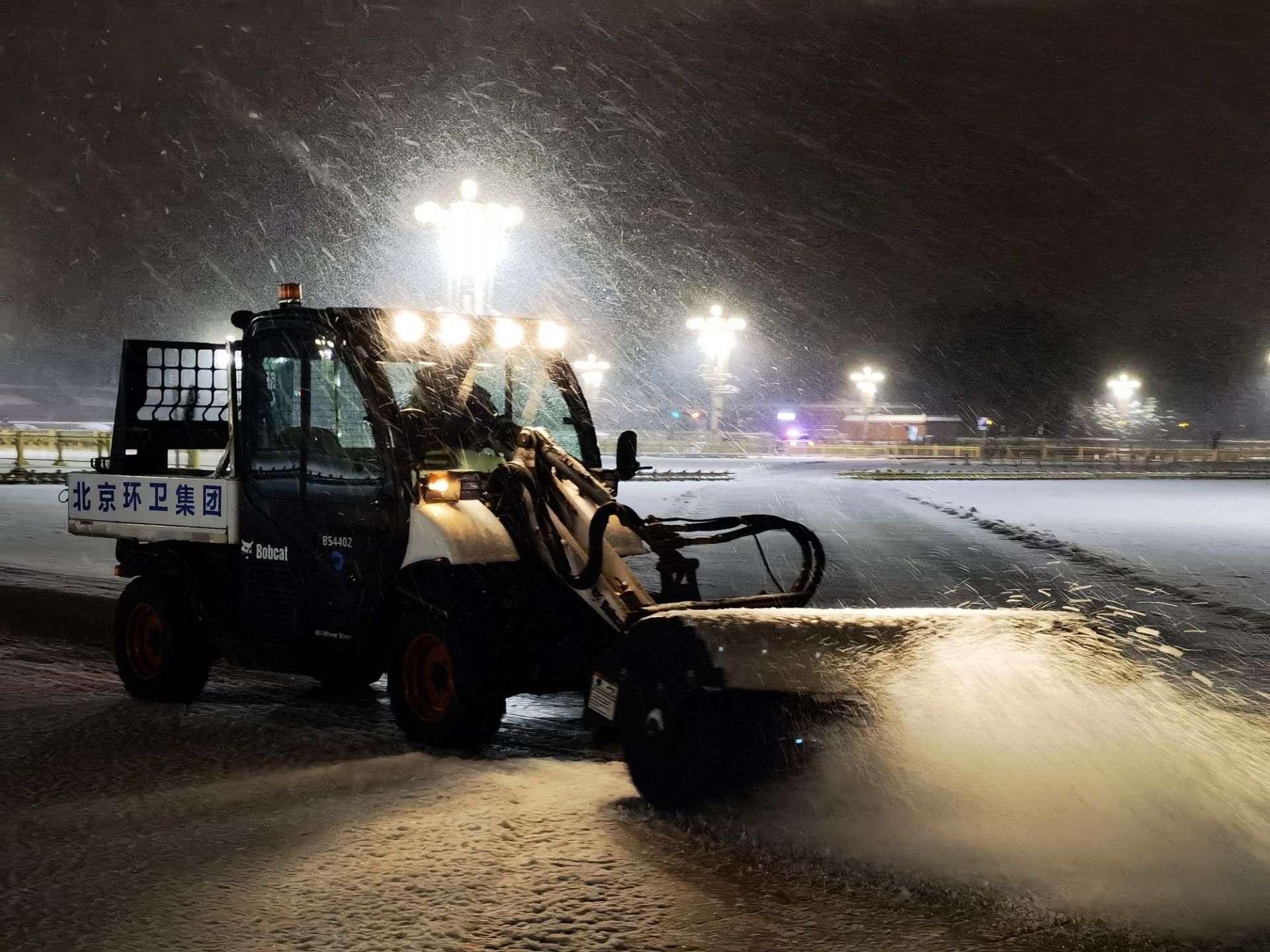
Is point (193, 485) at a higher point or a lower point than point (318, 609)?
higher

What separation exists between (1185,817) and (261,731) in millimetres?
4920

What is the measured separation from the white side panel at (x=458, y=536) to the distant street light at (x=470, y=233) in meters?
16.1

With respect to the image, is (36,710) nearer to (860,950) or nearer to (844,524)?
(860,950)

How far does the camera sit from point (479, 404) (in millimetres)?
7645

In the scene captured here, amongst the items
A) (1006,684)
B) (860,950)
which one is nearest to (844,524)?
(1006,684)

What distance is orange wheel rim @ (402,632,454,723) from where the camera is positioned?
684 centimetres

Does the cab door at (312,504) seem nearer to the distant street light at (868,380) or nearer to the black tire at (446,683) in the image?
the black tire at (446,683)

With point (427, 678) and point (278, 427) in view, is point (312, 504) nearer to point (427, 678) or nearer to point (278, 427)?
point (278, 427)

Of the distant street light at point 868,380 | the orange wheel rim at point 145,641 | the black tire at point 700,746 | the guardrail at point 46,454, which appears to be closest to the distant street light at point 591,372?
the guardrail at point 46,454

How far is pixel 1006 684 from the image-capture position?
220 inches

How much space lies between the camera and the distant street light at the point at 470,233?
75.9 ft

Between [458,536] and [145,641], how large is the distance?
3307 millimetres

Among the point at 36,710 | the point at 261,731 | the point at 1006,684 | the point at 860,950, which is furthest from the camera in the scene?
the point at 36,710

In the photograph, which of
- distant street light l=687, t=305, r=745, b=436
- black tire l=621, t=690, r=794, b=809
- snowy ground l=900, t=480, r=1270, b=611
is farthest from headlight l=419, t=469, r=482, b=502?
distant street light l=687, t=305, r=745, b=436
